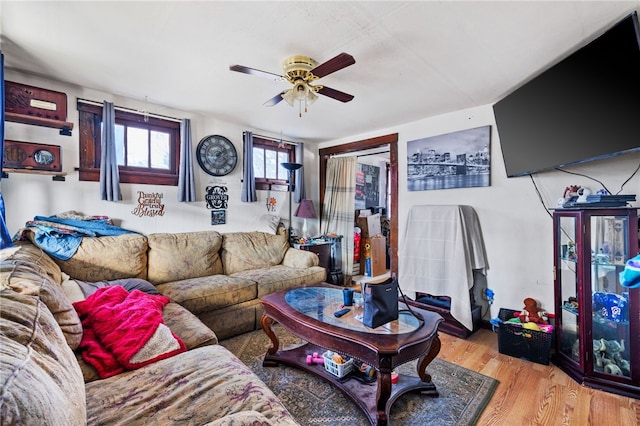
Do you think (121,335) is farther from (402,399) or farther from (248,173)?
(248,173)

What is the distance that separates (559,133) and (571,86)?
34cm

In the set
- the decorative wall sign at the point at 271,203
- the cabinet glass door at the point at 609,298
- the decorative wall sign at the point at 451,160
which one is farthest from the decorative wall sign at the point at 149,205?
the cabinet glass door at the point at 609,298

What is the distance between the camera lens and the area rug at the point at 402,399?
1.67 m

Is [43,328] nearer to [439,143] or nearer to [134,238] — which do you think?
[134,238]

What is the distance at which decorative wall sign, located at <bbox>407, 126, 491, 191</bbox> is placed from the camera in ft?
10.0

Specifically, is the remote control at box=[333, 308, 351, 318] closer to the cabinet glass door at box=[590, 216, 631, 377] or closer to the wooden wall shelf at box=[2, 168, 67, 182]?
the cabinet glass door at box=[590, 216, 631, 377]

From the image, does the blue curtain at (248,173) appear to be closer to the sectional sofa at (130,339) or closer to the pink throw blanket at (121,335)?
the sectional sofa at (130,339)

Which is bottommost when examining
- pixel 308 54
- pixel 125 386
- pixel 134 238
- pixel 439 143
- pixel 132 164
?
pixel 125 386

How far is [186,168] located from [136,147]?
54cm

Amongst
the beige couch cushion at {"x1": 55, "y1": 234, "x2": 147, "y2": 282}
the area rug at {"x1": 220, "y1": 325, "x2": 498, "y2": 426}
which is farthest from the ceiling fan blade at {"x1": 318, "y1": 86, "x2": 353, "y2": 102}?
the beige couch cushion at {"x1": 55, "y1": 234, "x2": 147, "y2": 282}

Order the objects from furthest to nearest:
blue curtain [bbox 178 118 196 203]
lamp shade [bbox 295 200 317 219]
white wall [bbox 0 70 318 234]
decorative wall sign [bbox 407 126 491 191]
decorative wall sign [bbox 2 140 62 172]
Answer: lamp shade [bbox 295 200 317 219] → blue curtain [bbox 178 118 196 203] → decorative wall sign [bbox 407 126 491 191] → white wall [bbox 0 70 318 234] → decorative wall sign [bbox 2 140 62 172]

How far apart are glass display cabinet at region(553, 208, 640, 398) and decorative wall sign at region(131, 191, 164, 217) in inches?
Answer: 150

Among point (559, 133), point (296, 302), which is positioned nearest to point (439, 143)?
point (559, 133)

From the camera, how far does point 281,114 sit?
134 inches
